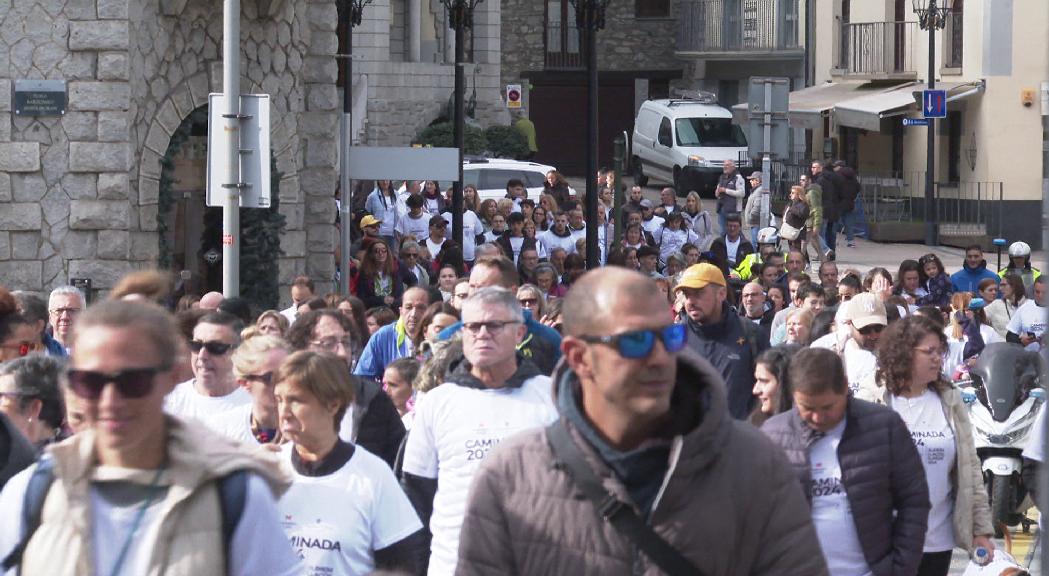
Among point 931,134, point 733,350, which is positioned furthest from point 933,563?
point 931,134

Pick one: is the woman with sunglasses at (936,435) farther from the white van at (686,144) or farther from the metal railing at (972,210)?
the white van at (686,144)

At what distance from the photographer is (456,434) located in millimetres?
6102

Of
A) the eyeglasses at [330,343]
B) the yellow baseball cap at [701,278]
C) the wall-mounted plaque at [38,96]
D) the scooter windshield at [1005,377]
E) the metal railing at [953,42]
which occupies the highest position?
the metal railing at [953,42]

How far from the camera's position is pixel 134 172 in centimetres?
1491

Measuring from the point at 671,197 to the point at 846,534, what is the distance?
20173 mm

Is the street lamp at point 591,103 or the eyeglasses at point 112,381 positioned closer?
the eyeglasses at point 112,381

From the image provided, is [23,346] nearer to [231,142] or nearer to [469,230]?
[231,142]

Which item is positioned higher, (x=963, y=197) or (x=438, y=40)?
(x=438, y=40)

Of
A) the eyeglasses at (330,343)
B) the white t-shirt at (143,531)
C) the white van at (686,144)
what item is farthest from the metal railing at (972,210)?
the white t-shirt at (143,531)

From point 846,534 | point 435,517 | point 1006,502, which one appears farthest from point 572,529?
point 1006,502

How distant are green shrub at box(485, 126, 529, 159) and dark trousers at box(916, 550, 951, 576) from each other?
31.0 meters

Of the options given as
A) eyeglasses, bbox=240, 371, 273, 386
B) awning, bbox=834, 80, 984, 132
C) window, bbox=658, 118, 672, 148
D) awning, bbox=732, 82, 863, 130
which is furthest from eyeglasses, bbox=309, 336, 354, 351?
window, bbox=658, 118, 672, 148

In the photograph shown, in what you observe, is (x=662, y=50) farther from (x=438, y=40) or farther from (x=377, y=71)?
(x=377, y=71)

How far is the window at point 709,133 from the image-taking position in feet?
129
